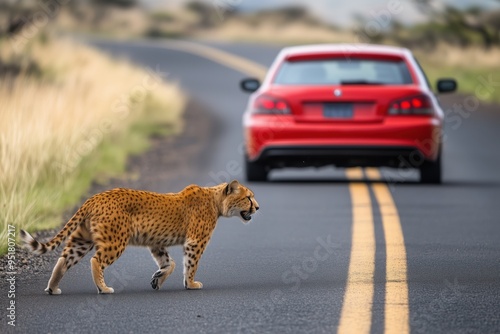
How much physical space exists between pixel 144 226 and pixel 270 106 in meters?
7.52

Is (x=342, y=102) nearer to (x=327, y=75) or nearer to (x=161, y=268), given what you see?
(x=327, y=75)

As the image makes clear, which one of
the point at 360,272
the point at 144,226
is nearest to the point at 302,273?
the point at 360,272

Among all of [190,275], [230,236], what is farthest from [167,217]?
[230,236]

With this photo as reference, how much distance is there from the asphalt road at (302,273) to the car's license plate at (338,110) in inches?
32.1

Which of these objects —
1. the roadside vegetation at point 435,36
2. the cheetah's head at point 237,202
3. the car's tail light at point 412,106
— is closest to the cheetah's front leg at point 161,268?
the cheetah's head at point 237,202

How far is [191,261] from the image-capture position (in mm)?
10305

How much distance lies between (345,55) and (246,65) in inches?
1070

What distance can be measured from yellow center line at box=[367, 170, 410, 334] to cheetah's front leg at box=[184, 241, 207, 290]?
1.22m

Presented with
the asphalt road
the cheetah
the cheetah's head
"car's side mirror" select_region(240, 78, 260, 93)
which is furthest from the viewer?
"car's side mirror" select_region(240, 78, 260, 93)

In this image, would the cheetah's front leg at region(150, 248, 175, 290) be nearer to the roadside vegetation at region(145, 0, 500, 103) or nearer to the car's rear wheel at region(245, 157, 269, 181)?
the car's rear wheel at region(245, 157, 269, 181)

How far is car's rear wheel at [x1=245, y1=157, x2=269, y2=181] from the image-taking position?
18.0 m

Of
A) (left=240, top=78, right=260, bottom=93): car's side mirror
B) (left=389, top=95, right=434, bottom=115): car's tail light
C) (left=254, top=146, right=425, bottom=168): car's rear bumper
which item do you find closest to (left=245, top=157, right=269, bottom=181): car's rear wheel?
(left=254, top=146, right=425, bottom=168): car's rear bumper

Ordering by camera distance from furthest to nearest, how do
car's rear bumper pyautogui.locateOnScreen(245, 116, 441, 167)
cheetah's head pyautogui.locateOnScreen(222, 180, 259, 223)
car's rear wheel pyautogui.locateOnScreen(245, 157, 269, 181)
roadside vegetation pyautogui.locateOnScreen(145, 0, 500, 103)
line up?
roadside vegetation pyautogui.locateOnScreen(145, 0, 500, 103) < car's rear wheel pyautogui.locateOnScreen(245, 157, 269, 181) < car's rear bumper pyautogui.locateOnScreen(245, 116, 441, 167) < cheetah's head pyautogui.locateOnScreen(222, 180, 259, 223)

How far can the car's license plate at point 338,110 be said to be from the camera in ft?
57.4
